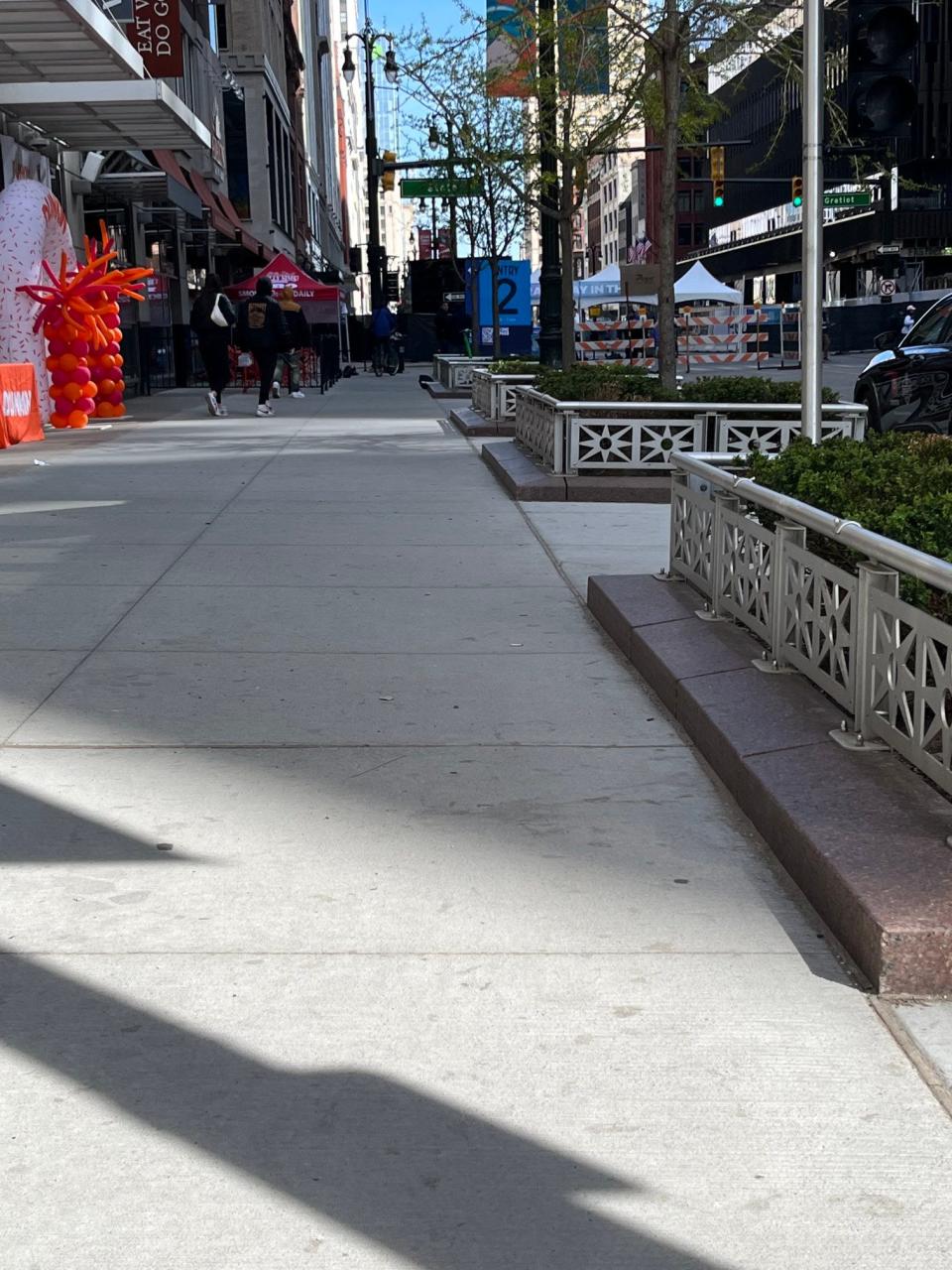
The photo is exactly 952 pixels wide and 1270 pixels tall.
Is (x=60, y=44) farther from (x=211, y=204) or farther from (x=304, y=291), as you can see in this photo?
(x=211, y=204)

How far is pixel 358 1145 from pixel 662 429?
11.2 metres

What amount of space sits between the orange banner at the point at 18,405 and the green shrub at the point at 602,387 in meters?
6.47

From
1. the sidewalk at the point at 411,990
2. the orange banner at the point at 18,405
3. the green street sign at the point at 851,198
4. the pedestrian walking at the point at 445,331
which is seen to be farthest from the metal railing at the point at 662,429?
the pedestrian walking at the point at 445,331

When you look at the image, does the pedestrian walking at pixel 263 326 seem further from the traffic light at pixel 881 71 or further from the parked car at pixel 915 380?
the traffic light at pixel 881 71

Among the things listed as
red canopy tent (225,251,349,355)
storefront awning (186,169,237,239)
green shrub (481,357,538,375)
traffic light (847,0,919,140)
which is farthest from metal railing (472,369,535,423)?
storefront awning (186,169,237,239)

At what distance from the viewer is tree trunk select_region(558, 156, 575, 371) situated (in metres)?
21.6

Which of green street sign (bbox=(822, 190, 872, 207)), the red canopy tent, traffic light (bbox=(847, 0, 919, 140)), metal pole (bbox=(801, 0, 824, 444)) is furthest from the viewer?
the red canopy tent

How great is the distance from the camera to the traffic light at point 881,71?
26.3ft

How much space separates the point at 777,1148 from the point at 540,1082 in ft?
1.68

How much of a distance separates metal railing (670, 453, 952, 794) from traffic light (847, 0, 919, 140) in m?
1.99

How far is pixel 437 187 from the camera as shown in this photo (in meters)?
37.9

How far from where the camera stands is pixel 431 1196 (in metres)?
2.88

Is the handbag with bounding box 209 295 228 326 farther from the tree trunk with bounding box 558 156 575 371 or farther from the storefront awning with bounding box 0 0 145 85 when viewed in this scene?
the tree trunk with bounding box 558 156 575 371

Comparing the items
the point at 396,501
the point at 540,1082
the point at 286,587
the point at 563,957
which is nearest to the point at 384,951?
the point at 563,957
